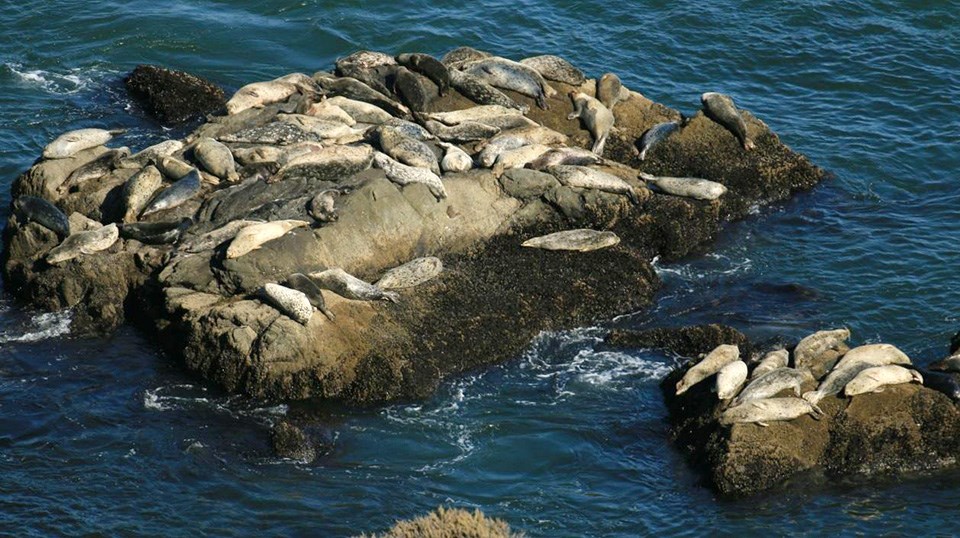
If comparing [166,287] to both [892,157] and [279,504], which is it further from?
[892,157]

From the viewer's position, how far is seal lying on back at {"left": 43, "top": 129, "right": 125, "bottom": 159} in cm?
1797

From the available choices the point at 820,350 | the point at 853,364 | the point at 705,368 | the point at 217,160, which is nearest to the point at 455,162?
the point at 217,160

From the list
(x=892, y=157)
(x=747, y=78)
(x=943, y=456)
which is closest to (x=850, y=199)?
(x=892, y=157)

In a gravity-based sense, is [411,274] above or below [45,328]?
above

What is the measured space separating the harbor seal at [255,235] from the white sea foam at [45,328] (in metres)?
2.25

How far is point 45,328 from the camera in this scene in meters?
15.9

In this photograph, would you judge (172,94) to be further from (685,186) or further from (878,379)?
(878,379)

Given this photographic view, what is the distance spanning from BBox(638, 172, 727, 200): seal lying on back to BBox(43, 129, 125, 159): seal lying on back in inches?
300

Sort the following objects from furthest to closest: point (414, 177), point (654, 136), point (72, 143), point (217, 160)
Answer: point (654, 136)
point (72, 143)
point (217, 160)
point (414, 177)

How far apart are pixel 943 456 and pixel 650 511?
10.7ft

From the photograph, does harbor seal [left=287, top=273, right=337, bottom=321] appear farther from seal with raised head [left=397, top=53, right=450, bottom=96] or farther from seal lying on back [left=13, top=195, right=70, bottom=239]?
seal with raised head [left=397, top=53, right=450, bottom=96]

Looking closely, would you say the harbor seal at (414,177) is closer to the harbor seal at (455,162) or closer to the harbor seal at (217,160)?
the harbor seal at (455,162)

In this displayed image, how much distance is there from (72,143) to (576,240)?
7020mm

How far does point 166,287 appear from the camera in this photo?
1551 centimetres
